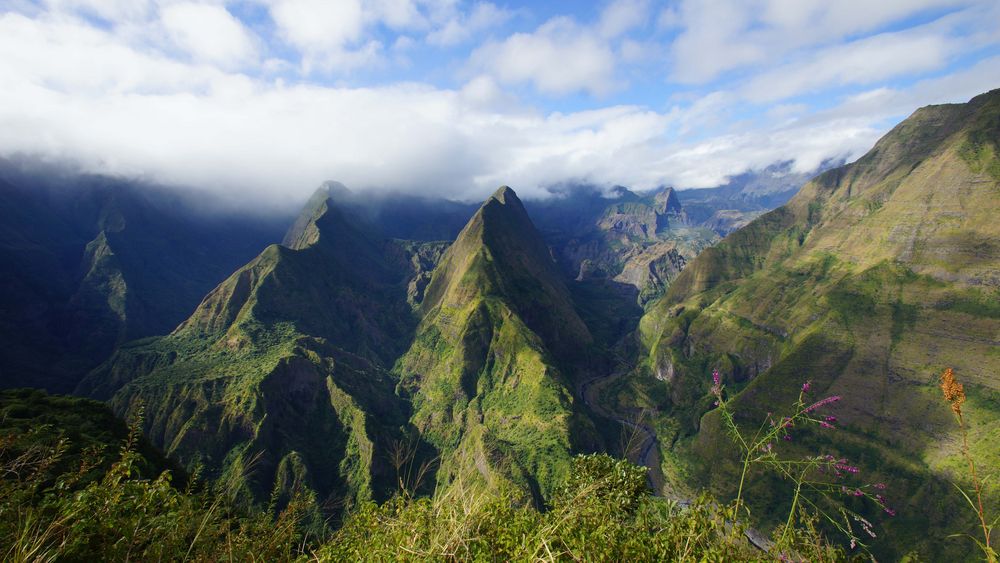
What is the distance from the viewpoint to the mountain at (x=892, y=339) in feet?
341

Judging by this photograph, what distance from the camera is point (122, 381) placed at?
142 meters

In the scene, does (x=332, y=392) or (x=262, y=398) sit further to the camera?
(x=332, y=392)

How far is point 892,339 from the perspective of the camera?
12638cm

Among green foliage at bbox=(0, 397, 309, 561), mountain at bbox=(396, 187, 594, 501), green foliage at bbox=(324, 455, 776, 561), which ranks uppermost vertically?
green foliage at bbox=(0, 397, 309, 561)

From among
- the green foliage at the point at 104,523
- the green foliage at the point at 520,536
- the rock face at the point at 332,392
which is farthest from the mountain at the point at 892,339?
the green foliage at the point at 104,523

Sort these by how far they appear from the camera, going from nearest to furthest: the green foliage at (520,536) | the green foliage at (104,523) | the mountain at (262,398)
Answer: the green foliage at (104,523), the green foliage at (520,536), the mountain at (262,398)

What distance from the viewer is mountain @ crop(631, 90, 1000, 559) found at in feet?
341

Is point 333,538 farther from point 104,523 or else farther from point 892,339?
point 892,339

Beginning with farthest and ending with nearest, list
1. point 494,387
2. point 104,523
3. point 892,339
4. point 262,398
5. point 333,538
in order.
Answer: point 494,387, point 892,339, point 262,398, point 333,538, point 104,523

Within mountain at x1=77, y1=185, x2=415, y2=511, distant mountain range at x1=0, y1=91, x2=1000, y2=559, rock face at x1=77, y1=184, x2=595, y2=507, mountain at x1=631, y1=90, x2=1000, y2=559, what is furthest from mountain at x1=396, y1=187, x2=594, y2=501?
mountain at x1=631, y1=90, x2=1000, y2=559

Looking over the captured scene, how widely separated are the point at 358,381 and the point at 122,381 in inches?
3024

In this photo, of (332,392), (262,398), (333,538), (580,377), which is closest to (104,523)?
(333,538)

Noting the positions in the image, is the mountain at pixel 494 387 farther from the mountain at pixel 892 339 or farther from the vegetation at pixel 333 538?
the vegetation at pixel 333 538

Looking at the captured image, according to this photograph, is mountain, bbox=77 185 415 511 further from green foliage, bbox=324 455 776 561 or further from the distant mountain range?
green foliage, bbox=324 455 776 561
